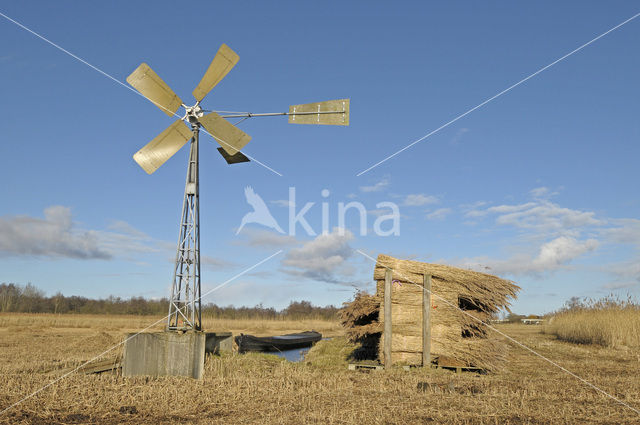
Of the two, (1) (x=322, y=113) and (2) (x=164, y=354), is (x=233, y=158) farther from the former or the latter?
(2) (x=164, y=354)

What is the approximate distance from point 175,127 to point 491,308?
37.5 feet

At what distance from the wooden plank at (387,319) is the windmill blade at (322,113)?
508cm

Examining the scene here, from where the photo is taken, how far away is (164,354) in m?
12.9

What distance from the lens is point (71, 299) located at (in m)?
92.5

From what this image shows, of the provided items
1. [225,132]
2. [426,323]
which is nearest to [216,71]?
[225,132]

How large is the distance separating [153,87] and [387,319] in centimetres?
1010

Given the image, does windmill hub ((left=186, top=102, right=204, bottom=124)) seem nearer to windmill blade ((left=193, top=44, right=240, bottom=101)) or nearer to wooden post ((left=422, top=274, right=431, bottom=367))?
windmill blade ((left=193, top=44, right=240, bottom=101))

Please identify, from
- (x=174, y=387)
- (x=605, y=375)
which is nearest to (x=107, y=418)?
(x=174, y=387)

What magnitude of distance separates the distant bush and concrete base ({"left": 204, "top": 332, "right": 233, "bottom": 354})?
19.1 m

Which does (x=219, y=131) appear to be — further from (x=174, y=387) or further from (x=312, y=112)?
(x=174, y=387)

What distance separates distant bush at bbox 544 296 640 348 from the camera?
23.8 m

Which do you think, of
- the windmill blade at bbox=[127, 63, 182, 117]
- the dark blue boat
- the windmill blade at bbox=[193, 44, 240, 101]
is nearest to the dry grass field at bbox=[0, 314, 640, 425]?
the windmill blade at bbox=[127, 63, 182, 117]

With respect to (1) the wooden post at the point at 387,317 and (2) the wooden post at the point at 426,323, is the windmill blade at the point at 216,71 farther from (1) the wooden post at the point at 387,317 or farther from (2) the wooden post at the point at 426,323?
(2) the wooden post at the point at 426,323

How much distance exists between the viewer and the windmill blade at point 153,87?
14203 mm
